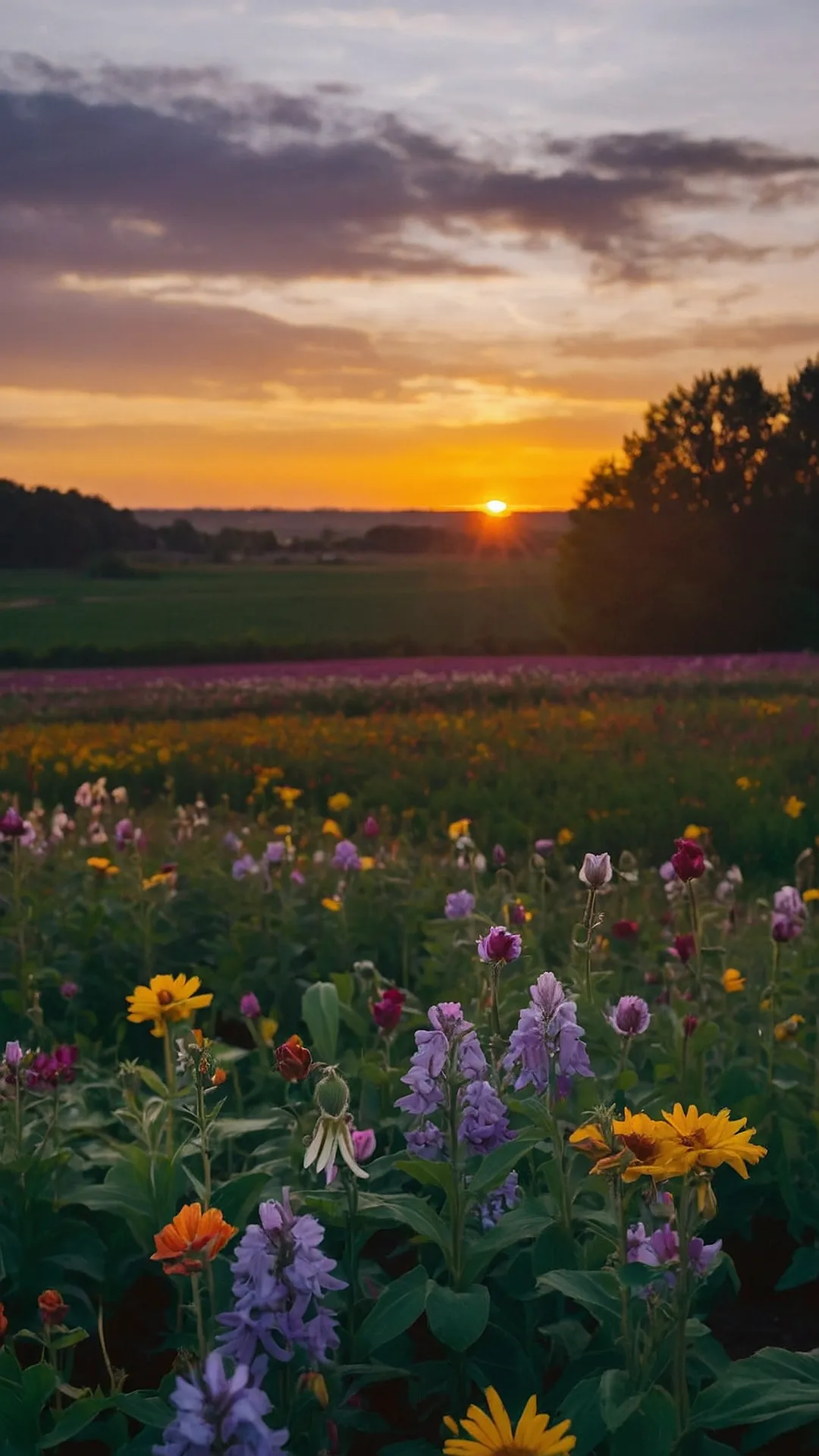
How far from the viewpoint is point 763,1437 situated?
63.1 inches

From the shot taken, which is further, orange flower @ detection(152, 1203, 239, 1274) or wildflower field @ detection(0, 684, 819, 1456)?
wildflower field @ detection(0, 684, 819, 1456)

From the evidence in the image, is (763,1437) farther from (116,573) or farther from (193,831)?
(116,573)

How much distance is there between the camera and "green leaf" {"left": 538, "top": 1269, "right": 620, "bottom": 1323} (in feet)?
5.26

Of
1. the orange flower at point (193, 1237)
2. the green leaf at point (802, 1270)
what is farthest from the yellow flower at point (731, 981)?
the orange flower at point (193, 1237)

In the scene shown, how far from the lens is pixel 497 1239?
5.84 ft

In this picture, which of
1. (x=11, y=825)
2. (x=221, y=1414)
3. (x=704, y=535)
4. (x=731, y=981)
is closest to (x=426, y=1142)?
(x=221, y=1414)

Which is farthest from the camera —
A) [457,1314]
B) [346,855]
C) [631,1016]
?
[346,855]

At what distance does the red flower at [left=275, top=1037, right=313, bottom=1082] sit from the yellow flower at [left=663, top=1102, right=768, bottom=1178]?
1.41 feet

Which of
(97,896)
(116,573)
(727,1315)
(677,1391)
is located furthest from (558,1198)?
(116,573)

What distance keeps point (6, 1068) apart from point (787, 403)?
40.9m

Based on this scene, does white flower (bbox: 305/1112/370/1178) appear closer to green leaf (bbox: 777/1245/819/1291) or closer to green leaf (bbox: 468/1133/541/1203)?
green leaf (bbox: 468/1133/541/1203)

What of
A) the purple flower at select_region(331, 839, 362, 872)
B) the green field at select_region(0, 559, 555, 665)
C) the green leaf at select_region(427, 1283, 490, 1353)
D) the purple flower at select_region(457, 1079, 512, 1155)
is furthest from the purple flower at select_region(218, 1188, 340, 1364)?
the green field at select_region(0, 559, 555, 665)

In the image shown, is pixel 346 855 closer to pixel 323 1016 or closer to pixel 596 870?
pixel 323 1016

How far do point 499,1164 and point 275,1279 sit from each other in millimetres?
455
